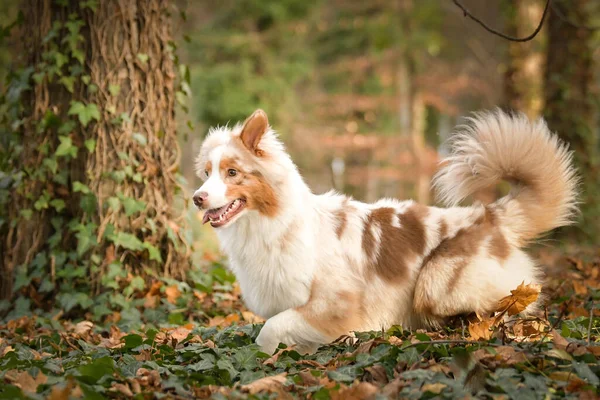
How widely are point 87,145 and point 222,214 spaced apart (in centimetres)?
204

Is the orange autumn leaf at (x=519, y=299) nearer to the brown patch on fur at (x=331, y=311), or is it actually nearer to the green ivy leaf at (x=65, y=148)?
the brown patch on fur at (x=331, y=311)

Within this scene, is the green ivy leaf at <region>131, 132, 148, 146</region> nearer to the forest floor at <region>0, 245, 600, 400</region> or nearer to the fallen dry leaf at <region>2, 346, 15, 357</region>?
the forest floor at <region>0, 245, 600, 400</region>

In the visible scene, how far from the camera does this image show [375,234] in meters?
4.37

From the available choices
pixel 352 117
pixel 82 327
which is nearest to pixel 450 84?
pixel 352 117

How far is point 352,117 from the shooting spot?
2353 cm

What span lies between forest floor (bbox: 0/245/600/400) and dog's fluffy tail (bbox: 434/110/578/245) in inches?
22.7

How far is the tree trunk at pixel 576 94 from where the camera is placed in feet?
31.4

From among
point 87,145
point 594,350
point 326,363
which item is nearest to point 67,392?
point 326,363

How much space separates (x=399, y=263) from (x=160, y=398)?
200 cm

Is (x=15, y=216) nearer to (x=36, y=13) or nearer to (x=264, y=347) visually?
(x=36, y=13)

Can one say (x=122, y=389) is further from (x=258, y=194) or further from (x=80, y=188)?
(x=80, y=188)

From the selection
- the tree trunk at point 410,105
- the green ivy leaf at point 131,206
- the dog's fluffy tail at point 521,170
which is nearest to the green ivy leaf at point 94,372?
the green ivy leaf at point 131,206

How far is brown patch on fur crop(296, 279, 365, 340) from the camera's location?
4.00 m

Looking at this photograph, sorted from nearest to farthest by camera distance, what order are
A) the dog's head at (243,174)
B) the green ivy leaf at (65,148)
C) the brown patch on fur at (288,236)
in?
the dog's head at (243,174) < the brown patch on fur at (288,236) < the green ivy leaf at (65,148)
